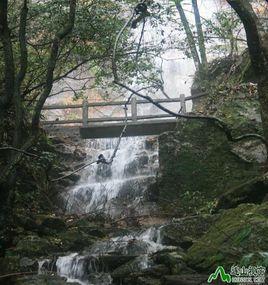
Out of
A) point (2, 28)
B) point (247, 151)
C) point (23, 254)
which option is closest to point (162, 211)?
point (247, 151)

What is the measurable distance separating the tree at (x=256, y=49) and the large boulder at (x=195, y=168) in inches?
115

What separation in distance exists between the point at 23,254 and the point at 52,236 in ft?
3.31

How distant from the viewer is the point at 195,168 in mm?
9914

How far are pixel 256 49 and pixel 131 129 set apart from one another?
8050 millimetres

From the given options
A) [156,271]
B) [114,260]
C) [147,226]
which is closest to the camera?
[156,271]

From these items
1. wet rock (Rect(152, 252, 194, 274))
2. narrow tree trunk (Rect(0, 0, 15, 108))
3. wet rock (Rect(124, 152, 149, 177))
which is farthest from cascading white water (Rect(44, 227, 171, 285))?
wet rock (Rect(124, 152, 149, 177))

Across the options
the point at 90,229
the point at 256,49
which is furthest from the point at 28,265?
the point at 256,49

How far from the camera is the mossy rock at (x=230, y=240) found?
4.03 m

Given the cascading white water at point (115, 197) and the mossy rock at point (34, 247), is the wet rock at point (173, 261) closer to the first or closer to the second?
the cascading white water at point (115, 197)

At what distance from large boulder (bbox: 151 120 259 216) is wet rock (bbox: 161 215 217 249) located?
2139 mm

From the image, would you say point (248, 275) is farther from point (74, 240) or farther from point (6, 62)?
point (6, 62)

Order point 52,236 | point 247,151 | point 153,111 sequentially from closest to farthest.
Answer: point 52,236
point 247,151
point 153,111

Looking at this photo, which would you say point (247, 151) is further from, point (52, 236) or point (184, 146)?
point (52, 236)

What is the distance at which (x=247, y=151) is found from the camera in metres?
9.63
